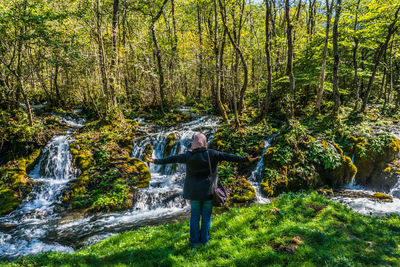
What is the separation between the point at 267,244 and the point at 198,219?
1.44 m

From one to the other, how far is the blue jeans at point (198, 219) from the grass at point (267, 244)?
206 millimetres

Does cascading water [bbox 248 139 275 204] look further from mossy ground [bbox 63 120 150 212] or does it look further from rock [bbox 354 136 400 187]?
mossy ground [bbox 63 120 150 212]

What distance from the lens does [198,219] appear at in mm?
4203

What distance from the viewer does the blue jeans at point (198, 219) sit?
162 inches

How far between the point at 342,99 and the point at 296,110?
19.6 ft

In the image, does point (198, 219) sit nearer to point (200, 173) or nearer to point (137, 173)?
point (200, 173)

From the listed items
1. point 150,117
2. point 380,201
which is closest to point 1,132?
point 150,117

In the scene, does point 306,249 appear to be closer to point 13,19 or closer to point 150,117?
point 13,19

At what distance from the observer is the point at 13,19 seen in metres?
10.3

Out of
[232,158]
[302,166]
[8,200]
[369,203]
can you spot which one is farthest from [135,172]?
[369,203]

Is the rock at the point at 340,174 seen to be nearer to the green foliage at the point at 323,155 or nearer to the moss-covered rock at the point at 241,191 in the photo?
the green foliage at the point at 323,155

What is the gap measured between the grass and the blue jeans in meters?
0.21

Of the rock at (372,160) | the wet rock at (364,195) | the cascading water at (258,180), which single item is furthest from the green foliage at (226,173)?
the rock at (372,160)

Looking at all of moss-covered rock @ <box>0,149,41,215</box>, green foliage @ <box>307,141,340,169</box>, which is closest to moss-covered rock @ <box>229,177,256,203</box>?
green foliage @ <box>307,141,340,169</box>
